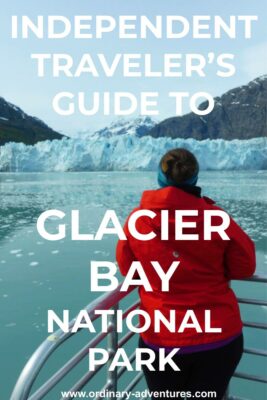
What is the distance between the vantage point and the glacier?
102ft

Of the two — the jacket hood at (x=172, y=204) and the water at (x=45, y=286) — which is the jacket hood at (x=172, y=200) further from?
the water at (x=45, y=286)

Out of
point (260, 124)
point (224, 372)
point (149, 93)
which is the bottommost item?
point (224, 372)

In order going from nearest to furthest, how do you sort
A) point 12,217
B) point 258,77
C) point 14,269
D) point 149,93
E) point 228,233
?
point 228,233 → point 149,93 → point 14,269 → point 12,217 → point 258,77

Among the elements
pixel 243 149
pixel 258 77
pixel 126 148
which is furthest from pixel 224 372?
pixel 258 77

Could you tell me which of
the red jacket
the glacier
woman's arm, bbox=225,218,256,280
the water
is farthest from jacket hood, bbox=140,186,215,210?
the glacier

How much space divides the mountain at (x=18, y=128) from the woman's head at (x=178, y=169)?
68.5m

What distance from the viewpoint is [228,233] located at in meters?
→ 1.00

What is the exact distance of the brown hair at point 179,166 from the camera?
3.32ft

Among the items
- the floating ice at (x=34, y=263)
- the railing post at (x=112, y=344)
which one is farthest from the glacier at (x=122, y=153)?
the railing post at (x=112, y=344)

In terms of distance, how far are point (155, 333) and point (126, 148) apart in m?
31.6

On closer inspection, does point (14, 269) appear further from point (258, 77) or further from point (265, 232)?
point (258, 77)

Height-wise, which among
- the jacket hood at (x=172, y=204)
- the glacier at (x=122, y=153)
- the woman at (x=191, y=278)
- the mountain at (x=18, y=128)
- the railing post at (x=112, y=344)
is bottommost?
the railing post at (x=112, y=344)

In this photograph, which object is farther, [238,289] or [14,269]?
[14,269]

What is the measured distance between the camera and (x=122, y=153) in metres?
32.5
